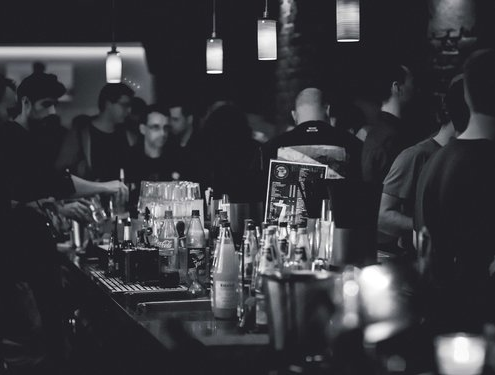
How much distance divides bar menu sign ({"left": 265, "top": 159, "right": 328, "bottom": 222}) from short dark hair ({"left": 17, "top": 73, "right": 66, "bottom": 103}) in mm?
2525

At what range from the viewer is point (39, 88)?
5.84 m

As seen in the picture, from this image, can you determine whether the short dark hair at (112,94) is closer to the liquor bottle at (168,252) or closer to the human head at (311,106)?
the human head at (311,106)

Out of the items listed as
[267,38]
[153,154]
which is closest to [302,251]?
[267,38]

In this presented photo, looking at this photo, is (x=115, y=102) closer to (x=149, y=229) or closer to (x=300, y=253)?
(x=149, y=229)

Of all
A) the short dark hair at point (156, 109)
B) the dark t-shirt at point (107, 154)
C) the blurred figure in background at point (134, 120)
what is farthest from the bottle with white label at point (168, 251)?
the blurred figure in background at point (134, 120)

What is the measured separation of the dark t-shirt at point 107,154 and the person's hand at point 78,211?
43.6 inches

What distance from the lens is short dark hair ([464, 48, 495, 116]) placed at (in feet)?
11.1

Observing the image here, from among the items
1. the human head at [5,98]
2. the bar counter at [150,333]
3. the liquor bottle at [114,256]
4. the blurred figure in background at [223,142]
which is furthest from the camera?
the blurred figure in background at [223,142]

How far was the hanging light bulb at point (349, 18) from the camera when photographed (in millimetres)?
4566

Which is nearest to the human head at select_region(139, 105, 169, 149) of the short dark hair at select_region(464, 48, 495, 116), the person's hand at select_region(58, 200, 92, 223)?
the person's hand at select_region(58, 200, 92, 223)

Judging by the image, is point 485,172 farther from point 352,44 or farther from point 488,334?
point 352,44

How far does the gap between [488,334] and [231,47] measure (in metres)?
9.13

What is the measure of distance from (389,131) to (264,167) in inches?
38.9

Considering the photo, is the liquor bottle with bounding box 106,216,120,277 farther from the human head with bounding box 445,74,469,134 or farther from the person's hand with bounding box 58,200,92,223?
the human head with bounding box 445,74,469,134
